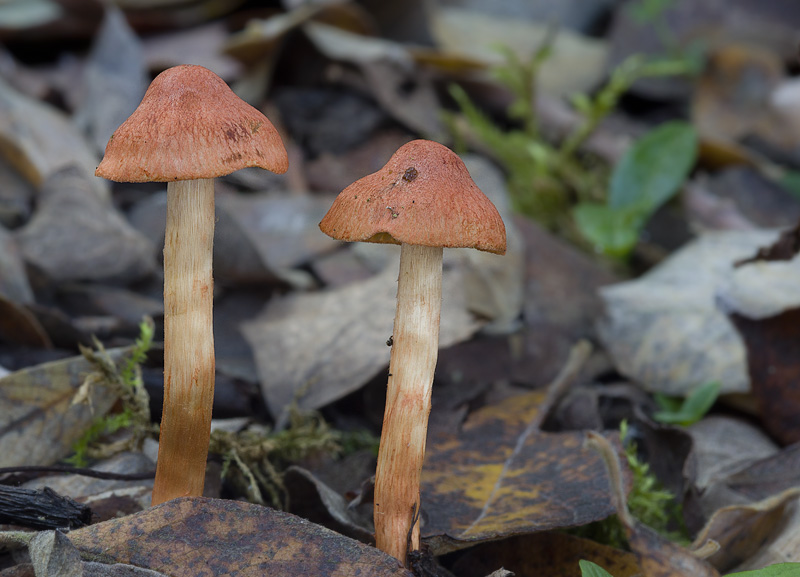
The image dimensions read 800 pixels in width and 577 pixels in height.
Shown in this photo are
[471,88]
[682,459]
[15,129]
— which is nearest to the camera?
[682,459]

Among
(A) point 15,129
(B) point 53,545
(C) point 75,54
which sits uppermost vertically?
(C) point 75,54

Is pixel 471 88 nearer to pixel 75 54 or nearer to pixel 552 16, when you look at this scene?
pixel 552 16

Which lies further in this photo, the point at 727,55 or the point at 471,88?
the point at 727,55

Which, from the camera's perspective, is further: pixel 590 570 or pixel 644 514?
pixel 644 514

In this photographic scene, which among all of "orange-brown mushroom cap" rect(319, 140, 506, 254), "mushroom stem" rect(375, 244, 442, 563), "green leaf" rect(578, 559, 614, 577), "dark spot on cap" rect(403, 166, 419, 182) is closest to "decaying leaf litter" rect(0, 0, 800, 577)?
"mushroom stem" rect(375, 244, 442, 563)

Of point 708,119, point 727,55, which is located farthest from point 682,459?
point 727,55

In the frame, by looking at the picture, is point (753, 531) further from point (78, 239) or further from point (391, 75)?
point (391, 75)

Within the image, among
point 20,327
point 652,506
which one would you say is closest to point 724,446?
point 652,506

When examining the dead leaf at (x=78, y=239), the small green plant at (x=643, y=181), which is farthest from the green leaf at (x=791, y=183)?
the dead leaf at (x=78, y=239)
